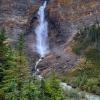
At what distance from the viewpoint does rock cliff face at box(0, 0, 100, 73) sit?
340 feet

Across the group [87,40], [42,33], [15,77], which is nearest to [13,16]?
[42,33]

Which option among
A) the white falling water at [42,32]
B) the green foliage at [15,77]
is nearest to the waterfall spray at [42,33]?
the white falling water at [42,32]

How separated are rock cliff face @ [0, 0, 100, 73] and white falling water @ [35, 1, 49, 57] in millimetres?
1155

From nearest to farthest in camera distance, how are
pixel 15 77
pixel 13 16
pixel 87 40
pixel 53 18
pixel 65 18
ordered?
1. pixel 15 77
2. pixel 87 40
3. pixel 65 18
4. pixel 53 18
5. pixel 13 16

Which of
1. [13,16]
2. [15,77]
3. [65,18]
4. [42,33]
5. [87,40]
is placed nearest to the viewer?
[15,77]

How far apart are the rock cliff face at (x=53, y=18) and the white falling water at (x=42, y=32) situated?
1155mm

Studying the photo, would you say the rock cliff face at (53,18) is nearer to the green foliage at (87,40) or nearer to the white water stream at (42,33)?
the white water stream at (42,33)

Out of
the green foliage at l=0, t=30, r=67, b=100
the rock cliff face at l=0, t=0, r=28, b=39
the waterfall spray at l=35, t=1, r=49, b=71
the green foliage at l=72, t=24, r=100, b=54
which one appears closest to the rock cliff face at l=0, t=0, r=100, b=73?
the rock cliff face at l=0, t=0, r=28, b=39

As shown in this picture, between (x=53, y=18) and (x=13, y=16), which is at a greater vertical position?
(x=13, y=16)

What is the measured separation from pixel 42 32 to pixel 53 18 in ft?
14.8

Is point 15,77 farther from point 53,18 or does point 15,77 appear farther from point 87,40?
point 53,18

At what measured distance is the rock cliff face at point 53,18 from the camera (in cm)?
10375

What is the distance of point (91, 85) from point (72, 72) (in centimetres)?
1434

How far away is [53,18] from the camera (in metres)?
108
